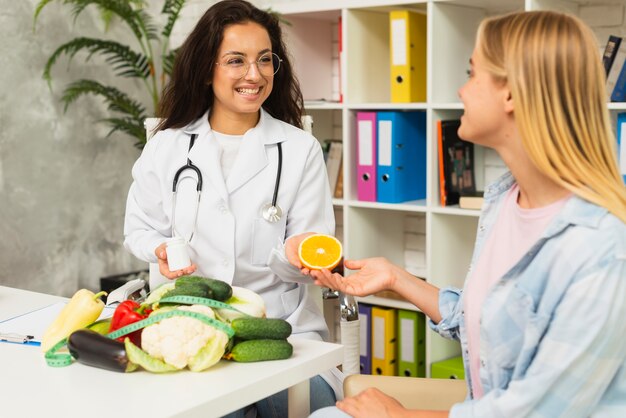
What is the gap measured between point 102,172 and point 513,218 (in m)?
3.07

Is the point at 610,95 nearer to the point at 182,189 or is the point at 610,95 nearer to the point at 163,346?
the point at 182,189

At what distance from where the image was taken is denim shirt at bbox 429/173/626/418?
1327mm

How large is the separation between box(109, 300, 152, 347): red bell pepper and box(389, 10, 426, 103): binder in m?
2.02

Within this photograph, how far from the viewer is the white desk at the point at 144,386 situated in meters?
1.40

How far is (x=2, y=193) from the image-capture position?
12.6 ft

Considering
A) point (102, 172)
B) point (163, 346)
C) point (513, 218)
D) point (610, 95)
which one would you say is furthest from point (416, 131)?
point (163, 346)

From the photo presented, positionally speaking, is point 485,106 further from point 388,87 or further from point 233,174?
point 388,87

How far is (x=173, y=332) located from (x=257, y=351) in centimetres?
18

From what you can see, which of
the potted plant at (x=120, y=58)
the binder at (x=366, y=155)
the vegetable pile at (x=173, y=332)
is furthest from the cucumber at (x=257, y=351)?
the potted plant at (x=120, y=58)

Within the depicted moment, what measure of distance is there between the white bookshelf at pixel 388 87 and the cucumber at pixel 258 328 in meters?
1.74

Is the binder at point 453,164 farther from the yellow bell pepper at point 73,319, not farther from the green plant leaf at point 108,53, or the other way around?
the yellow bell pepper at point 73,319

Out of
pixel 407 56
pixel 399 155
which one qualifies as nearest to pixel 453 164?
pixel 399 155

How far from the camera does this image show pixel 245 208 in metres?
2.38

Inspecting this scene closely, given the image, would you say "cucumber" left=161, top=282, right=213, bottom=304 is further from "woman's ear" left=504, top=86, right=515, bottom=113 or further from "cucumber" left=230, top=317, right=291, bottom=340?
"woman's ear" left=504, top=86, right=515, bottom=113
